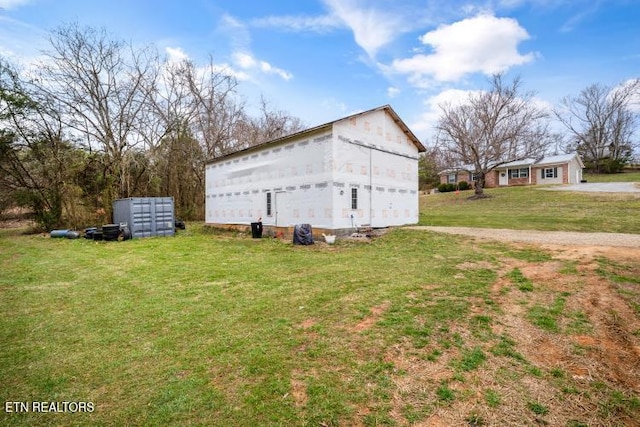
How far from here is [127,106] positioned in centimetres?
2108

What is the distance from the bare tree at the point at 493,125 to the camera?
87.4ft

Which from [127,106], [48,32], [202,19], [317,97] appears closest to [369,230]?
[317,97]

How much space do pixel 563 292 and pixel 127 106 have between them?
25211 mm

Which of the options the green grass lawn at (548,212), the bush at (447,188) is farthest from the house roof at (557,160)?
the bush at (447,188)

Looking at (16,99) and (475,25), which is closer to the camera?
(475,25)

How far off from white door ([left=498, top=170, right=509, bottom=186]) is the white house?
25.3m

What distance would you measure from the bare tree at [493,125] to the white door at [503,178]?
8.28 m

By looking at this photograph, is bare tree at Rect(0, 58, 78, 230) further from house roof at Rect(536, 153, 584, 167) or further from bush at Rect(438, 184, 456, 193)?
house roof at Rect(536, 153, 584, 167)

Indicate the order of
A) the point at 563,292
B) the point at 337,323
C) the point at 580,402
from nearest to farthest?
the point at 580,402 → the point at 337,323 → the point at 563,292

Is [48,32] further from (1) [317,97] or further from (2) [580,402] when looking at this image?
(2) [580,402]

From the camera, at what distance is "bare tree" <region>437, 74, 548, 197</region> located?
26.6 meters

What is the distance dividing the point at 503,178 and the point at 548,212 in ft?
65.4

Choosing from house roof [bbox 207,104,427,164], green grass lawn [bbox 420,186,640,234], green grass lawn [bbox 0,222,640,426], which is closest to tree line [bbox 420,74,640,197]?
green grass lawn [bbox 420,186,640,234]

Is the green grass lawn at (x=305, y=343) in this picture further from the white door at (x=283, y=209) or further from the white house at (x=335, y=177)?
the white door at (x=283, y=209)
